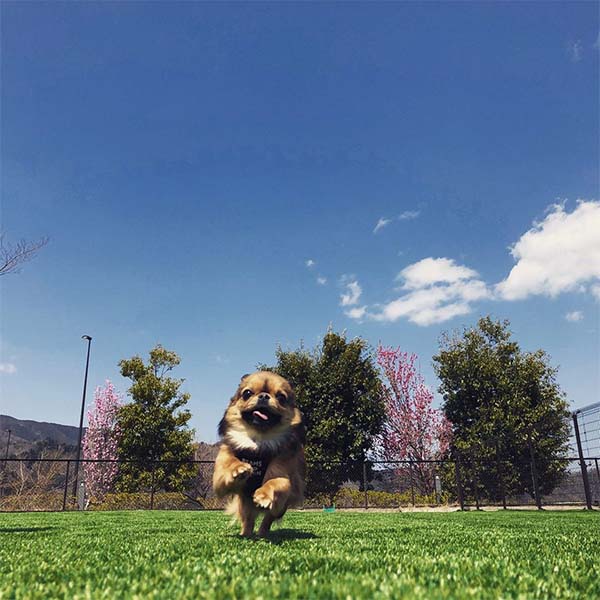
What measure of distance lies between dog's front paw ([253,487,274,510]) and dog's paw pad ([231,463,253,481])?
0.22 meters

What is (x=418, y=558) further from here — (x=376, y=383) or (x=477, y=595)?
(x=376, y=383)

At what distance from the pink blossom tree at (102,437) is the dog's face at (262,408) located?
28374 mm

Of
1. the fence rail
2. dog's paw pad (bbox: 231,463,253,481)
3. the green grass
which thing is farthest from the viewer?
the fence rail

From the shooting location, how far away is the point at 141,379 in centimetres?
2747

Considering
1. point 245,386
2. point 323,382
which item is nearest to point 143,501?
point 323,382

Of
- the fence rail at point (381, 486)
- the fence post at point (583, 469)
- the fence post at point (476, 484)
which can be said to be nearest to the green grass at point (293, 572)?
the fence post at point (583, 469)

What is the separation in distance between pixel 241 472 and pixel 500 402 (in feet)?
80.8

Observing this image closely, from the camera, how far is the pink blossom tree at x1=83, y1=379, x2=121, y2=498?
1150 inches

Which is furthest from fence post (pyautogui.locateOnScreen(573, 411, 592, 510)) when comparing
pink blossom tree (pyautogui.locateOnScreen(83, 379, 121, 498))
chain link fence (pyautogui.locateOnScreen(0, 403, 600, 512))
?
pink blossom tree (pyautogui.locateOnScreen(83, 379, 121, 498))

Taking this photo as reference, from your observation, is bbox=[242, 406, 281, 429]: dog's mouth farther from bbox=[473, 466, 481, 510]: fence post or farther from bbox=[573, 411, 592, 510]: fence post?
bbox=[473, 466, 481, 510]: fence post

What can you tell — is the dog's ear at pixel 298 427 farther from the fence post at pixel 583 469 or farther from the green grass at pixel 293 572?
the fence post at pixel 583 469

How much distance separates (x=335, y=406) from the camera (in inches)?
1000

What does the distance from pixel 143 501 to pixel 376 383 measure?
14.0m

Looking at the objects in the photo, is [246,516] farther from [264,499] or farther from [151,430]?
[151,430]
